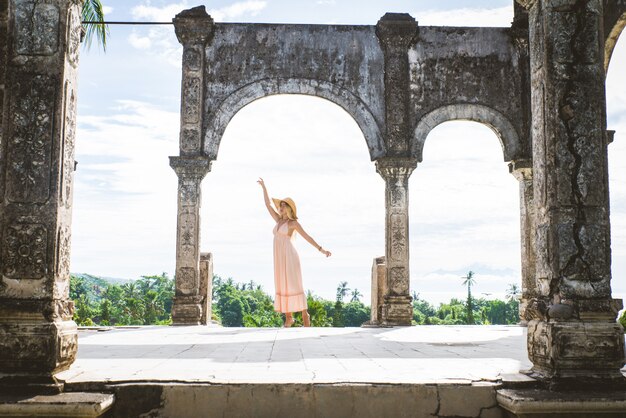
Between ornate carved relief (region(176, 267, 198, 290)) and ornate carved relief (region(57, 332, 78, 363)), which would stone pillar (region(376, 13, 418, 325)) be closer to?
ornate carved relief (region(176, 267, 198, 290))

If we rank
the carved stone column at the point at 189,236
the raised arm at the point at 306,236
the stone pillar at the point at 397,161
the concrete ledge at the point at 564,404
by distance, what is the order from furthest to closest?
the stone pillar at the point at 397,161
the carved stone column at the point at 189,236
the raised arm at the point at 306,236
the concrete ledge at the point at 564,404

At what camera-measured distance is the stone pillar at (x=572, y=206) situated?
3.46 metres

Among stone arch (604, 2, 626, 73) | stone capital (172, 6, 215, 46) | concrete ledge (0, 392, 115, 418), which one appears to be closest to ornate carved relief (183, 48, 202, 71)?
stone capital (172, 6, 215, 46)

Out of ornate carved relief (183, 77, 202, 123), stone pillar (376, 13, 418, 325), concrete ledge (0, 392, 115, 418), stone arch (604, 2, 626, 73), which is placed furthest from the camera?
ornate carved relief (183, 77, 202, 123)

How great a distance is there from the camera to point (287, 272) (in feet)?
29.8

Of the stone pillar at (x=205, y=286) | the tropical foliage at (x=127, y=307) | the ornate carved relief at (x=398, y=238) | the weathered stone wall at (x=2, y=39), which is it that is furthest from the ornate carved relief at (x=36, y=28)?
the tropical foliage at (x=127, y=307)

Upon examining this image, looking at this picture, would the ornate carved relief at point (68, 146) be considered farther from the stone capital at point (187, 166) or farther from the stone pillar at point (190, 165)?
the stone capital at point (187, 166)

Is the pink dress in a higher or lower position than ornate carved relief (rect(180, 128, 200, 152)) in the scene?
lower

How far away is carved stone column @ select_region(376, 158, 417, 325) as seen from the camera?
1051 cm

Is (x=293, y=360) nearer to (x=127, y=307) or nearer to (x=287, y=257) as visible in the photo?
(x=287, y=257)

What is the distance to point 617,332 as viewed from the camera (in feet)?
11.4

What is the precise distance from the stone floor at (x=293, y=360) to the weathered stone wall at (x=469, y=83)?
5586mm

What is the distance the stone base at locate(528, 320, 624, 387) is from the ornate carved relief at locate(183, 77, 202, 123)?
26.9ft

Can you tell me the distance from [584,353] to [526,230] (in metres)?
7.71
